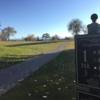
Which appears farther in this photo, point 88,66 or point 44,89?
point 44,89

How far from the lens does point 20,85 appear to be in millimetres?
10961

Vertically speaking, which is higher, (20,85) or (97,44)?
(97,44)

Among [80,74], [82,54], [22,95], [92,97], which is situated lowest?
[22,95]

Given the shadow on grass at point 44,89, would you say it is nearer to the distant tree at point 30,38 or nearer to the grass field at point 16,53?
the grass field at point 16,53

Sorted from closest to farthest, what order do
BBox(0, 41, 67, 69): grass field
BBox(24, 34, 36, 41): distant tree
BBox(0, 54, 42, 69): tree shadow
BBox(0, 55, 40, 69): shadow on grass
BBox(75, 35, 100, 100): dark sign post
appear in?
BBox(75, 35, 100, 100): dark sign post < BBox(0, 55, 40, 69): shadow on grass < BBox(0, 54, 42, 69): tree shadow < BBox(0, 41, 67, 69): grass field < BBox(24, 34, 36, 41): distant tree

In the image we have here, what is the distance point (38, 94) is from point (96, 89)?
11.6 feet

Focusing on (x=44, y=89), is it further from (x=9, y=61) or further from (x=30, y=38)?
(x=30, y=38)

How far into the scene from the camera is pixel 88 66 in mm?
6105

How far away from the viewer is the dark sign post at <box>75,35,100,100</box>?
19.5 ft

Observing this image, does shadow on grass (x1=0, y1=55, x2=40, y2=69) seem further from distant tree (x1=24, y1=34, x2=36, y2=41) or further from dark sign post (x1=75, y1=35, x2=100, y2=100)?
distant tree (x1=24, y1=34, x2=36, y2=41)

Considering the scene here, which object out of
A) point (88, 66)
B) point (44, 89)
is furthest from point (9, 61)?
point (88, 66)

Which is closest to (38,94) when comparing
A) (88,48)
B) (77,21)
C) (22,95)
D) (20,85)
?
(22,95)

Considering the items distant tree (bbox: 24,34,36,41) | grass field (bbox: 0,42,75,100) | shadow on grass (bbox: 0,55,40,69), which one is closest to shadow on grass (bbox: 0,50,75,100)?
grass field (bbox: 0,42,75,100)

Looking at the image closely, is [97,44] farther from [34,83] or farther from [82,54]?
[34,83]
